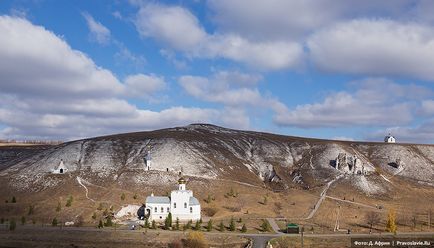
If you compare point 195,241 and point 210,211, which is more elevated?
point 210,211

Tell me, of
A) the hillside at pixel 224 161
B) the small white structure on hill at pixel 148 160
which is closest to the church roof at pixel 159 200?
the hillside at pixel 224 161

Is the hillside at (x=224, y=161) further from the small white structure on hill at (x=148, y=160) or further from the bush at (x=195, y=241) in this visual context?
the bush at (x=195, y=241)

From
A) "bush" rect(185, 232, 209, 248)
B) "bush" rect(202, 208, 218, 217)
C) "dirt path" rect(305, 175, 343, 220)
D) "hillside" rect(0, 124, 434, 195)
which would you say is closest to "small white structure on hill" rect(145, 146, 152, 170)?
"hillside" rect(0, 124, 434, 195)

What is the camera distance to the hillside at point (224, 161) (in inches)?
5157

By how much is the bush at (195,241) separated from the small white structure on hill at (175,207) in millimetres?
22591

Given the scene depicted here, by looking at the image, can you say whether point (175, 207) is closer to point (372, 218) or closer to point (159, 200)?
point (159, 200)

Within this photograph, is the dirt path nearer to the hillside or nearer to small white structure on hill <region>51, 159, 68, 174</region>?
the hillside

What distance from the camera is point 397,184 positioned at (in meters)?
144

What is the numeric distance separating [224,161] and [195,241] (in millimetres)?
74030

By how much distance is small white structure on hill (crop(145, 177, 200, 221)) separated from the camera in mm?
98500

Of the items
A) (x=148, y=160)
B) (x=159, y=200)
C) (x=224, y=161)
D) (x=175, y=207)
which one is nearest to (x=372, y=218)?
(x=175, y=207)

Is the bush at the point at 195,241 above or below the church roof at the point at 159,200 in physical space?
below

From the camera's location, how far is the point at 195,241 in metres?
73.5

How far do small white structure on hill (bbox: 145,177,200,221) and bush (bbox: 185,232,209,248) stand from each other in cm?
2259
